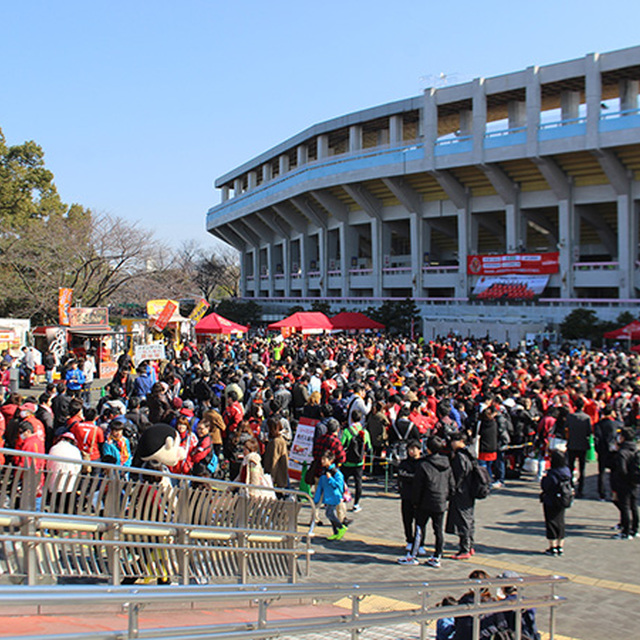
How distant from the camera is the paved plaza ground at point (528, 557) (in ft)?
21.9

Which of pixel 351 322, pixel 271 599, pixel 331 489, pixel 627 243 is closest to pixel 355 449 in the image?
pixel 331 489

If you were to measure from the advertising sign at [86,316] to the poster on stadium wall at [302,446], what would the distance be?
16642mm

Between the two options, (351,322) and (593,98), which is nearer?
(351,322)

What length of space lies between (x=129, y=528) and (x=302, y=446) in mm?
5222

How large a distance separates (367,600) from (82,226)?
1362 inches

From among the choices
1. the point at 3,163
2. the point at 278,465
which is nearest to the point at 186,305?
the point at 3,163

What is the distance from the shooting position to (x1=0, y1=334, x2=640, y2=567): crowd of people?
27.0ft

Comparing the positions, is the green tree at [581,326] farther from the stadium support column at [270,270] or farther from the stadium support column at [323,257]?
the stadium support column at [270,270]

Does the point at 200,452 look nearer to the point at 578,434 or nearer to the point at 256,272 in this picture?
the point at 578,434

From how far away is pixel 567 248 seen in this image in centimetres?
3678

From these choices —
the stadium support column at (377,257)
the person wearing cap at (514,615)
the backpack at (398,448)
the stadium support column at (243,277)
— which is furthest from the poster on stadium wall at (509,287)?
the stadium support column at (243,277)

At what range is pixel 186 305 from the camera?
64562mm

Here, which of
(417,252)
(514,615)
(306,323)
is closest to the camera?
(514,615)

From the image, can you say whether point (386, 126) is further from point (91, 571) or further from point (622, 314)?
point (91, 571)
